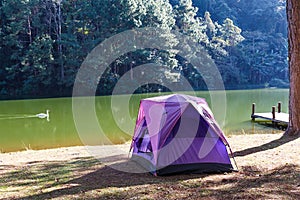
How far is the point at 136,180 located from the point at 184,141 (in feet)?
3.29

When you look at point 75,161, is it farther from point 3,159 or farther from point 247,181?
point 247,181

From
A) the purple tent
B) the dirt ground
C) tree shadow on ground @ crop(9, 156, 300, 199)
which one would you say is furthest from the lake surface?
tree shadow on ground @ crop(9, 156, 300, 199)

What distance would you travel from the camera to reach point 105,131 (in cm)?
1281

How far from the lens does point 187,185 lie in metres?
4.40

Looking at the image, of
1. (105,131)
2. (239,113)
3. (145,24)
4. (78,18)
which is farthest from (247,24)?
(105,131)

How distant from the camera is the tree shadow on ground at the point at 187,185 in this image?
394cm

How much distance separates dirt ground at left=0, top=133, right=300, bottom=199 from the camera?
13.1 ft

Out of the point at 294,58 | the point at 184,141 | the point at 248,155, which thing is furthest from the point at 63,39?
the point at 184,141

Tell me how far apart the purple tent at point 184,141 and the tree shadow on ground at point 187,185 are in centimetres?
20

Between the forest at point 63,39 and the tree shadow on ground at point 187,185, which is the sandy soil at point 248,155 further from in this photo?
the forest at point 63,39

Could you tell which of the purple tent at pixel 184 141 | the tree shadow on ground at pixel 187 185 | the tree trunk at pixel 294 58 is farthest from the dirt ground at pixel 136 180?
the tree trunk at pixel 294 58

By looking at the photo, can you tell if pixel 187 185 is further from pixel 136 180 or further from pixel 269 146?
pixel 269 146

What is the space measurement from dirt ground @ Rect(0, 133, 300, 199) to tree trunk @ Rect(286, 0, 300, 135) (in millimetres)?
1138

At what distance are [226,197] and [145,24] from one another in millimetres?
27928
